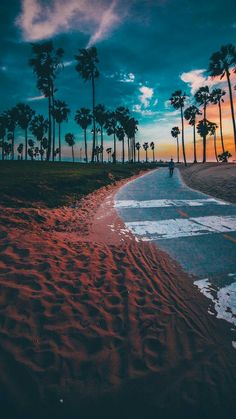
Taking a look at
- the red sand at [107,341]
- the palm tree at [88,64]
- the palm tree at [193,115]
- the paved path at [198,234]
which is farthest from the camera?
the palm tree at [193,115]

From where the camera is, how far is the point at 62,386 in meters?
2.70

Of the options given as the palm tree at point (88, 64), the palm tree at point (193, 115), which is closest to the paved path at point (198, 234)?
the palm tree at point (88, 64)

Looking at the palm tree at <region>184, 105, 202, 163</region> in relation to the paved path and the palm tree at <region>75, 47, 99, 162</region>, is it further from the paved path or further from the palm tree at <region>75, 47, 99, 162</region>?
the paved path

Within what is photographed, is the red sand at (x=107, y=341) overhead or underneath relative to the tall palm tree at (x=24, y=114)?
underneath

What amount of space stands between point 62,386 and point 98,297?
65.4 inches

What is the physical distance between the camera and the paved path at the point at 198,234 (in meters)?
4.61

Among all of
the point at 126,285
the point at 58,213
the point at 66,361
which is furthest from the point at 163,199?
the point at 66,361

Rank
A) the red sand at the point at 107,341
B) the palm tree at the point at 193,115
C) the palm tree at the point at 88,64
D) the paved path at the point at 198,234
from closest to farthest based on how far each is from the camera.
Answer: the red sand at the point at 107,341 < the paved path at the point at 198,234 < the palm tree at the point at 88,64 < the palm tree at the point at 193,115

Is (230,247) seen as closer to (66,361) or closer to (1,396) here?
(66,361)

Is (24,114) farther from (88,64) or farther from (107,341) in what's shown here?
(107,341)

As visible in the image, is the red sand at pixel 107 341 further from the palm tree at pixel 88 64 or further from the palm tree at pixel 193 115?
the palm tree at pixel 193 115

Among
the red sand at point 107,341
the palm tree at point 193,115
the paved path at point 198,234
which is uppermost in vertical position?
the palm tree at point 193,115

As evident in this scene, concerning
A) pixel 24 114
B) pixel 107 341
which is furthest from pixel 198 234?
pixel 24 114

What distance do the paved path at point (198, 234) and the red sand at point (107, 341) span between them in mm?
387
